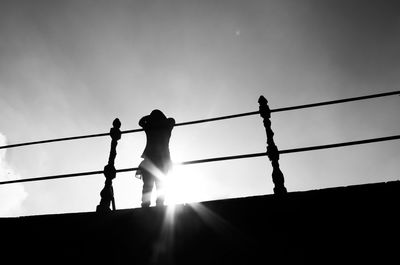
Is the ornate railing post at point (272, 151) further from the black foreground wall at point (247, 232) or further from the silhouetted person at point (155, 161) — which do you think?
the silhouetted person at point (155, 161)

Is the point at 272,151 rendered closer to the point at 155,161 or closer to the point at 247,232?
the point at 247,232

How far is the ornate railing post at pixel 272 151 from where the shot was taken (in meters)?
2.73

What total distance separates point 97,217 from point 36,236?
68cm

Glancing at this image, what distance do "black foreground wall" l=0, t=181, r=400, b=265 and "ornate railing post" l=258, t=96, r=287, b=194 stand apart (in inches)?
14.8

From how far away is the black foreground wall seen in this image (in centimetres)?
215

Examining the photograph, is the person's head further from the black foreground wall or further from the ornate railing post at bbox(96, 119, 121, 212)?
the black foreground wall

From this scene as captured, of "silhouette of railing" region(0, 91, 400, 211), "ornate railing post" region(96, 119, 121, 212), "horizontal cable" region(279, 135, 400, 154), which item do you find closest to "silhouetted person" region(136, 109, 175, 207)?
"silhouette of railing" region(0, 91, 400, 211)

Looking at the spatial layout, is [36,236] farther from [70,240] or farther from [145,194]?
[145,194]

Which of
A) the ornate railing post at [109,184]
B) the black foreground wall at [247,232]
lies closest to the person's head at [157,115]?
the ornate railing post at [109,184]

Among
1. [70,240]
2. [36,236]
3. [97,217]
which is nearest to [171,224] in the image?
[97,217]

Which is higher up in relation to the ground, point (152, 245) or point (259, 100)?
point (259, 100)

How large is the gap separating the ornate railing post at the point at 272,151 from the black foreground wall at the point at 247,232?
376mm

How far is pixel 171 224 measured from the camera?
2.34m

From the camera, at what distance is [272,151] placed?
2945 mm
